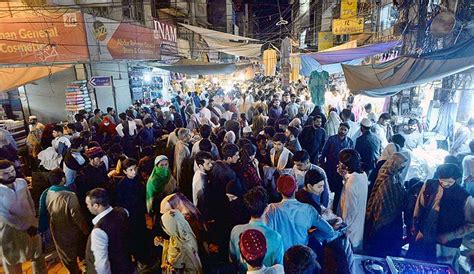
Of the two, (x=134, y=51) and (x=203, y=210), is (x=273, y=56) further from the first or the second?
(x=203, y=210)

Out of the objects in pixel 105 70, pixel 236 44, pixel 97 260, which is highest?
pixel 236 44

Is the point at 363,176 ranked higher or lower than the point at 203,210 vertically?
higher

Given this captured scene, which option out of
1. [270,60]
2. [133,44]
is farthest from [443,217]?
[270,60]

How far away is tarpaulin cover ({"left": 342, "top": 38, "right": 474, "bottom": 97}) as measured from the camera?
14.6ft

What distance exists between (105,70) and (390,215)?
1164 cm

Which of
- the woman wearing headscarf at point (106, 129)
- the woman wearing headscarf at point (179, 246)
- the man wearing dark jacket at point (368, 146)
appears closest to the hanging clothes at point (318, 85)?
the man wearing dark jacket at point (368, 146)

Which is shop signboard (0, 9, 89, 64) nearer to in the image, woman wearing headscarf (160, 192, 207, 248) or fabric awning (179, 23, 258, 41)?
fabric awning (179, 23, 258, 41)

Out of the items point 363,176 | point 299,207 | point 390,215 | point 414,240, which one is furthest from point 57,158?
point 414,240

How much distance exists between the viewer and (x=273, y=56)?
1355 cm

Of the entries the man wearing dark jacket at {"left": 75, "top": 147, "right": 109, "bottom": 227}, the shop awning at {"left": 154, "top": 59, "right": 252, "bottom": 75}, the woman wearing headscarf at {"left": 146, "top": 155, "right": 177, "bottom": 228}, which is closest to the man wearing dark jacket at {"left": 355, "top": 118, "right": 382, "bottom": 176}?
the woman wearing headscarf at {"left": 146, "top": 155, "right": 177, "bottom": 228}

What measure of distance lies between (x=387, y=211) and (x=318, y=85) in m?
6.91

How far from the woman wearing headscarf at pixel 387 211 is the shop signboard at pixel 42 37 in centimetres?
889

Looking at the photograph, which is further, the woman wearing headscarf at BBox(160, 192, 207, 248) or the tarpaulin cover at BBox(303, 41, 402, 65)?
the tarpaulin cover at BBox(303, 41, 402, 65)

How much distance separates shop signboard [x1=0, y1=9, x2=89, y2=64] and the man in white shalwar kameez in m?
6.05
